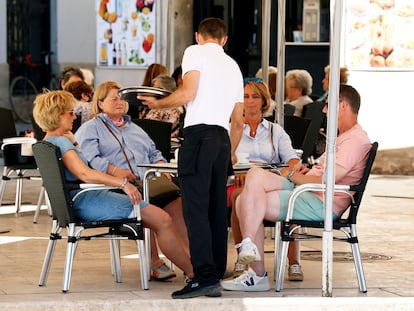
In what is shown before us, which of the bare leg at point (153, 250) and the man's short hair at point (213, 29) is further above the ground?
the man's short hair at point (213, 29)

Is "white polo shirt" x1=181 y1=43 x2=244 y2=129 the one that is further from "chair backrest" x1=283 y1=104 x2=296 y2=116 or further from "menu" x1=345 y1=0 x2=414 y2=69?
"menu" x1=345 y1=0 x2=414 y2=69

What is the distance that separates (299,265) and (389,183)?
7.03 metres

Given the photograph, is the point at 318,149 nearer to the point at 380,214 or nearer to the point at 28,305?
the point at 380,214

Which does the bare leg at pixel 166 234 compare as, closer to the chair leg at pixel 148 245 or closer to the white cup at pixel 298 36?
the chair leg at pixel 148 245

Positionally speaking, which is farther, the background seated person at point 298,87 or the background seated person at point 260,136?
the background seated person at point 298,87

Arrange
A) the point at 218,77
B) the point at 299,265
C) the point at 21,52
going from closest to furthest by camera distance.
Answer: the point at 218,77, the point at 299,265, the point at 21,52

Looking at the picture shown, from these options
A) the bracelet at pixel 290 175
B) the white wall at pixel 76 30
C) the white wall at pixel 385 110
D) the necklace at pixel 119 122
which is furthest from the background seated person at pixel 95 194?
the white wall at pixel 76 30

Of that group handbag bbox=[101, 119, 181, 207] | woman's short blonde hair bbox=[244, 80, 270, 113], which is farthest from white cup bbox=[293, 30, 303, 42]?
handbag bbox=[101, 119, 181, 207]

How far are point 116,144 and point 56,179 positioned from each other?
1165 mm

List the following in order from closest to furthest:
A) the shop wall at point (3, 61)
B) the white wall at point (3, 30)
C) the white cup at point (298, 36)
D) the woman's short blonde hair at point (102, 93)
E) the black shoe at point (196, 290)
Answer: the black shoe at point (196, 290), the woman's short blonde hair at point (102, 93), the white cup at point (298, 36), the shop wall at point (3, 61), the white wall at point (3, 30)

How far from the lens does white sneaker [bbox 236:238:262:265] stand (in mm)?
8492

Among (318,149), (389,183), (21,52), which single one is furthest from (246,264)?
(21,52)

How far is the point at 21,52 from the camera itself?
2898cm

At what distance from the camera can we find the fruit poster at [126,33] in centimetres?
1883
